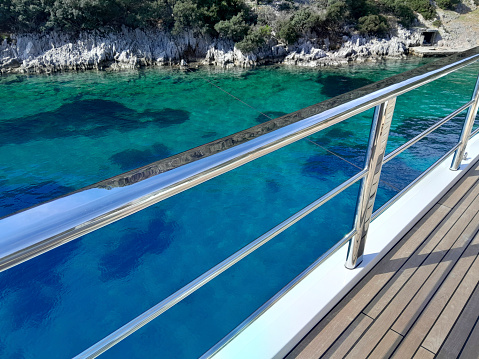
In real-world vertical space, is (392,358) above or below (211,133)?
above

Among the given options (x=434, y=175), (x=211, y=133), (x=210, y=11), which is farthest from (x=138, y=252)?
(x=210, y=11)

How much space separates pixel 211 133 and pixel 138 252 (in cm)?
496

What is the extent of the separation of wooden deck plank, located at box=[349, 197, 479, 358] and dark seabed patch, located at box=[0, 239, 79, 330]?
3.90 meters

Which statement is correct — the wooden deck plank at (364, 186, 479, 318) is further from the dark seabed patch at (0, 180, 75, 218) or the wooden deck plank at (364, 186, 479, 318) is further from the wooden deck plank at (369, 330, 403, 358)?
the dark seabed patch at (0, 180, 75, 218)

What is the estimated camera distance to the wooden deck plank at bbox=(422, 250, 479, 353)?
0.98 meters

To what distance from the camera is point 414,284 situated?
1171mm

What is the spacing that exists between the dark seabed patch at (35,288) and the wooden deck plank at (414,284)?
12.8 ft

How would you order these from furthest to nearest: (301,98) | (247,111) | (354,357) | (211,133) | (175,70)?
(175,70), (301,98), (247,111), (211,133), (354,357)

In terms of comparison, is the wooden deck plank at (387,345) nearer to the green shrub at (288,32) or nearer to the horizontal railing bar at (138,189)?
the horizontal railing bar at (138,189)

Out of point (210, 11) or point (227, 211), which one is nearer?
point (227, 211)

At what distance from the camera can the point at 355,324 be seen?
1027 millimetres

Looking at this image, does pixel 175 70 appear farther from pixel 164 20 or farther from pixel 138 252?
pixel 138 252

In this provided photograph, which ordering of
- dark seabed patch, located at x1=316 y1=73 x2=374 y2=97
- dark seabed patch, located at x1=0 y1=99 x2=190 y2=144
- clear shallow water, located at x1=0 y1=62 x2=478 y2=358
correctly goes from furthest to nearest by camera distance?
1. dark seabed patch, located at x1=316 y1=73 x2=374 y2=97
2. dark seabed patch, located at x1=0 y1=99 x2=190 y2=144
3. clear shallow water, located at x1=0 y1=62 x2=478 y2=358

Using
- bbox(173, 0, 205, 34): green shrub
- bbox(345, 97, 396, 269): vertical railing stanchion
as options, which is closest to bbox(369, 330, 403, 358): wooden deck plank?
bbox(345, 97, 396, 269): vertical railing stanchion
